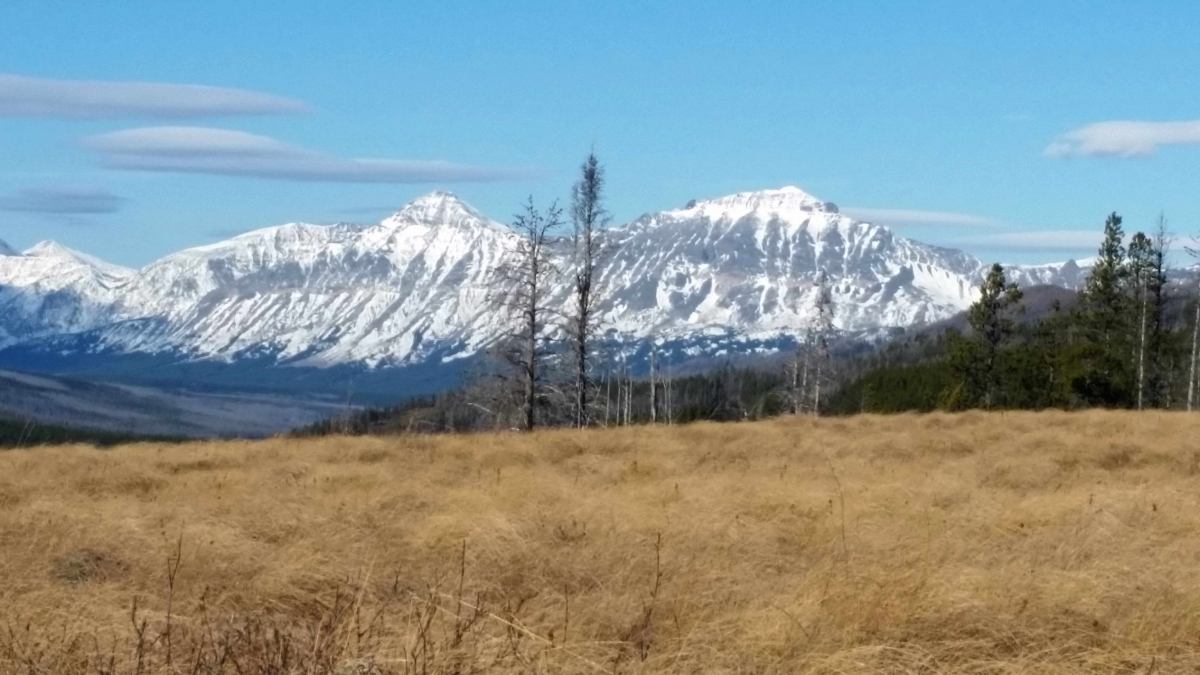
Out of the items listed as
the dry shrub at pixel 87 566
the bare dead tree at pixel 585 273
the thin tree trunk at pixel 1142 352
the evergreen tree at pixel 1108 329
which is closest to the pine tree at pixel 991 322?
the evergreen tree at pixel 1108 329

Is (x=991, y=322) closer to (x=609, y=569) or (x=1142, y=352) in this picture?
(x=1142, y=352)

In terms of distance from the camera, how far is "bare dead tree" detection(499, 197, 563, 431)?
34125mm

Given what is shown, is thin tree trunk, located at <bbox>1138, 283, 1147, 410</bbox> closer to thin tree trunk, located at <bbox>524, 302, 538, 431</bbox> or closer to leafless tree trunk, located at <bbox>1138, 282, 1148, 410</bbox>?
leafless tree trunk, located at <bbox>1138, 282, 1148, 410</bbox>

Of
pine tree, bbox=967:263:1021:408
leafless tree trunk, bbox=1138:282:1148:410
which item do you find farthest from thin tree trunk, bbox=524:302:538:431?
pine tree, bbox=967:263:1021:408

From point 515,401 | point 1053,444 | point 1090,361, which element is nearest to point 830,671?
point 1053,444

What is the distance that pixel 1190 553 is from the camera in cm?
809

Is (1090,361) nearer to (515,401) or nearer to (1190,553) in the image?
(515,401)

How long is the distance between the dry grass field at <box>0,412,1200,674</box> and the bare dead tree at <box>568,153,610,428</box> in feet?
69.5

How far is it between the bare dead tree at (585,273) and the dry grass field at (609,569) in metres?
21.2

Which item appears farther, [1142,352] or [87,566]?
[1142,352]

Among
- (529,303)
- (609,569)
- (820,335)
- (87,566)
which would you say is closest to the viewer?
(609,569)

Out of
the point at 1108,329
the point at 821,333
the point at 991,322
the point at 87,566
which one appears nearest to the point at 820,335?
the point at 821,333

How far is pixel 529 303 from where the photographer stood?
3441 centimetres

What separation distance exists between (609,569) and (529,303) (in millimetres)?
26841
